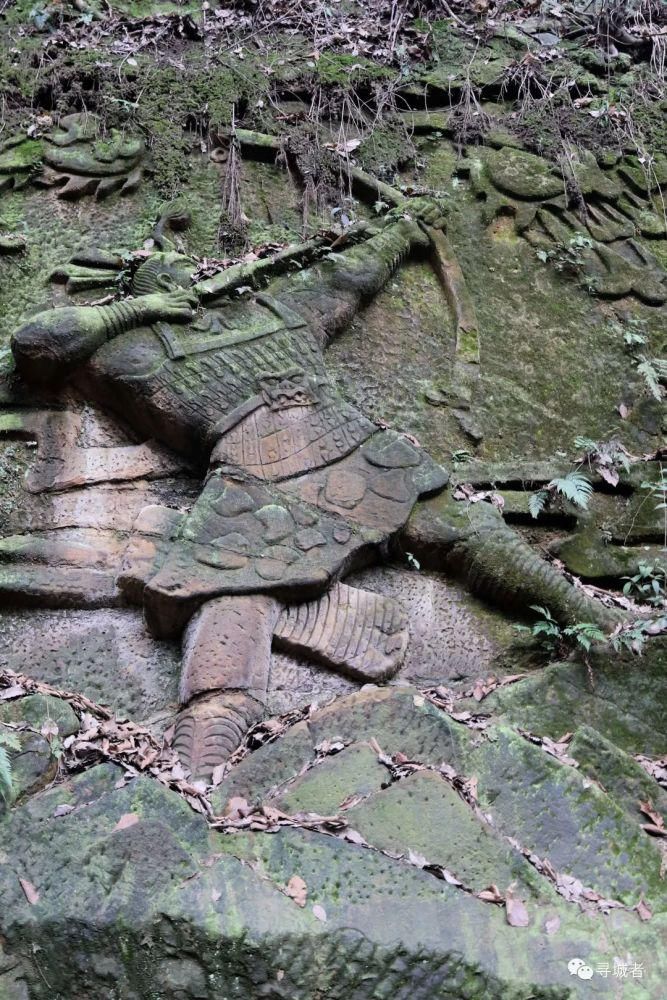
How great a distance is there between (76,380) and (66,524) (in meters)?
0.84

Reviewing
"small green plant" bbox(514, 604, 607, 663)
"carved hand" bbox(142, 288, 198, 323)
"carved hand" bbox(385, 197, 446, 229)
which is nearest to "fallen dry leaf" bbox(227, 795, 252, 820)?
"small green plant" bbox(514, 604, 607, 663)

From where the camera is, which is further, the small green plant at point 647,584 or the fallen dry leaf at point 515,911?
the small green plant at point 647,584

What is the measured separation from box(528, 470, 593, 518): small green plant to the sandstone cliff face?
A: 20 millimetres

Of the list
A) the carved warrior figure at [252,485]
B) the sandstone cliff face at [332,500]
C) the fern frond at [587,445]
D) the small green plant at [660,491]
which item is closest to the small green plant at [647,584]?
the sandstone cliff face at [332,500]

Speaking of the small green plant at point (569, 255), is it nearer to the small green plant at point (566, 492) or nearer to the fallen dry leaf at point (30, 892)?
the small green plant at point (566, 492)

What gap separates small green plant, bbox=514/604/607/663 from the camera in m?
4.68

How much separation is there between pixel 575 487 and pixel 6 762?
325 cm

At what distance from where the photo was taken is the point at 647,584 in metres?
5.11

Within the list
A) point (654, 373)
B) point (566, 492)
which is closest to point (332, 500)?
point (566, 492)

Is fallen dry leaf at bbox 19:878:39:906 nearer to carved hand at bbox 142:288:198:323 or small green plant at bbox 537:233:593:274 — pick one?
carved hand at bbox 142:288:198:323

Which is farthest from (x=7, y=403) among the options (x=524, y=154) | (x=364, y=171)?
(x=524, y=154)

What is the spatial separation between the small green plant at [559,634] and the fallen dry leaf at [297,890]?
1.98 meters

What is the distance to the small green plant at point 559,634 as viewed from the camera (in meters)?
4.68

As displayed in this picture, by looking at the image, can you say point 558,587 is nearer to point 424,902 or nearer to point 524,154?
point 424,902
